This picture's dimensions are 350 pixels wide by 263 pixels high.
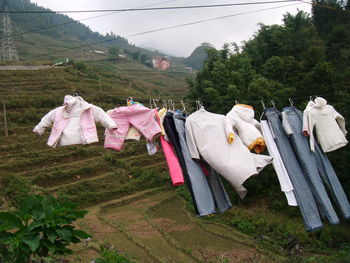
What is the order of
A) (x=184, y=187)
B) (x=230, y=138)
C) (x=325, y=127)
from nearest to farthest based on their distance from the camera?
(x=230, y=138) → (x=325, y=127) → (x=184, y=187)

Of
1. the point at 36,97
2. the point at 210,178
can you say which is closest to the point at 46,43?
the point at 36,97

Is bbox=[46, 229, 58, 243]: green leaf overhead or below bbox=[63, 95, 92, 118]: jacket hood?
below

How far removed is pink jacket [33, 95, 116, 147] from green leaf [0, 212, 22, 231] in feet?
4.09

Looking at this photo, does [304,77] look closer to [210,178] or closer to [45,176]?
[210,178]

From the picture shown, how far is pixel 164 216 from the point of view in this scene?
40.5 ft

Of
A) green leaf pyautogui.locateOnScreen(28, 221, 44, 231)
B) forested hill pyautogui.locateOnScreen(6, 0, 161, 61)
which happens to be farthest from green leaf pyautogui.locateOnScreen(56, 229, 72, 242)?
forested hill pyautogui.locateOnScreen(6, 0, 161, 61)

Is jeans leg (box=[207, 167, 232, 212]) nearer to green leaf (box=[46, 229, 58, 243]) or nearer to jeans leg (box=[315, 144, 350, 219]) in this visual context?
jeans leg (box=[315, 144, 350, 219])

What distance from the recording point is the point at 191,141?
361cm

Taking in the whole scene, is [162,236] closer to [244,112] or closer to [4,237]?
[244,112]

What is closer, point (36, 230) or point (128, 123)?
point (36, 230)

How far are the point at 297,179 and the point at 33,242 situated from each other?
2559mm

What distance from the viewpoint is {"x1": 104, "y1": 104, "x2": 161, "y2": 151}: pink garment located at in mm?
3756

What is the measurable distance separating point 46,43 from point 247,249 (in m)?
48.2

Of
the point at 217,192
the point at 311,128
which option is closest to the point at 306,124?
the point at 311,128
